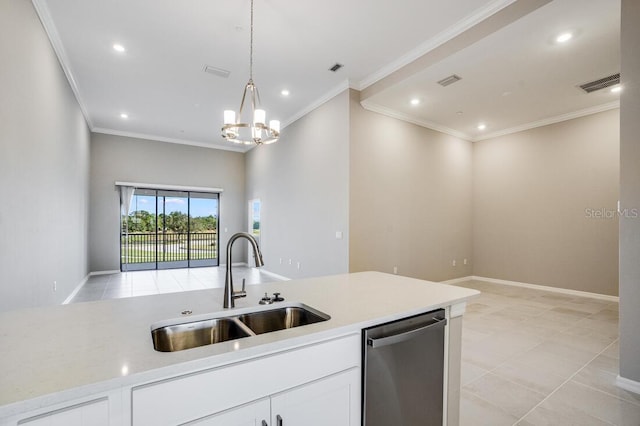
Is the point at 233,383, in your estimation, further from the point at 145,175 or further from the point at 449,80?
the point at 145,175

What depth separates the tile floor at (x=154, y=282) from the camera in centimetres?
559

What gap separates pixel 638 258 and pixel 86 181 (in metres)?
9.00

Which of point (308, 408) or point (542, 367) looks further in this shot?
point (542, 367)

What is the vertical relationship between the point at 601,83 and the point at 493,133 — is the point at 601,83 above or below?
above

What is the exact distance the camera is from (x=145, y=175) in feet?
26.6

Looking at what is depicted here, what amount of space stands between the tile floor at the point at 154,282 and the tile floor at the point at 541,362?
0.13 m

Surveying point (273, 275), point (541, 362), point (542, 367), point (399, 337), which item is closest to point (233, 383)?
point (399, 337)

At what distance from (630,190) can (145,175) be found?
9.16 m

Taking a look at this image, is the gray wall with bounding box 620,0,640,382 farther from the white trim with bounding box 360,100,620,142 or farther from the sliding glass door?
the sliding glass door

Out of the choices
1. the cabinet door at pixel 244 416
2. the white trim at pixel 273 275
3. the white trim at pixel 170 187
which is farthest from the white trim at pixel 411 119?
the white trim at pixel 170 187

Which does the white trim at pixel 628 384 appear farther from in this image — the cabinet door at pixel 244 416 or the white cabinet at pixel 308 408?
the cabinet door at pixel 244 416

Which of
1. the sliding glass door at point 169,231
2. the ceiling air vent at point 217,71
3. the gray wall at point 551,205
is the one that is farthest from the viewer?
the sliding glass door at point 169,231

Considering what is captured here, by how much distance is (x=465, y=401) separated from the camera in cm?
230

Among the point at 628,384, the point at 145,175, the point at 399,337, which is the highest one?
the point at 145,175
